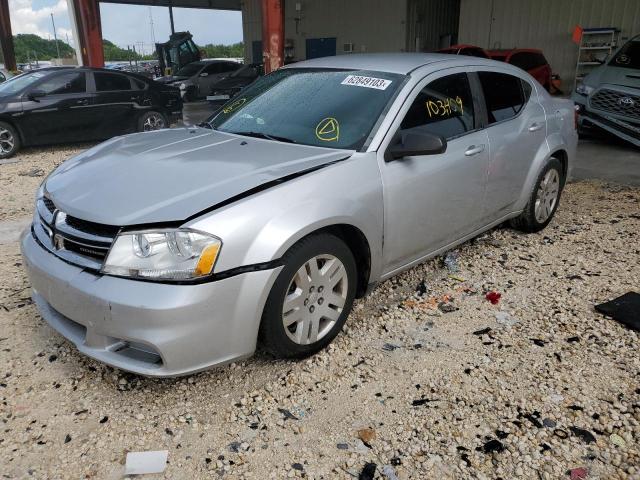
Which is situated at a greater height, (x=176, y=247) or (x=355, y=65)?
(x=355, y=65)

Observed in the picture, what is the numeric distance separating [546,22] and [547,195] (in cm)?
1295

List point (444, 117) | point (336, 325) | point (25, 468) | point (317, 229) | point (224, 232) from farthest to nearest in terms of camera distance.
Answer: point (444, 117) → point (336, 325) → point (317, 229) → point (224, 232) → point (25, 468)

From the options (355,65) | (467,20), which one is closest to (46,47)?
(467,20)

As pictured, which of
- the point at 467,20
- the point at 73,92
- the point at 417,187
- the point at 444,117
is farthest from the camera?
the point at 467,20

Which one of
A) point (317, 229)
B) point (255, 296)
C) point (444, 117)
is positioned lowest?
point (255, 296)

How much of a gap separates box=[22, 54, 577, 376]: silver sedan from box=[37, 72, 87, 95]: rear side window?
6.58m

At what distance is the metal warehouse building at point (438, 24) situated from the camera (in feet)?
48.4

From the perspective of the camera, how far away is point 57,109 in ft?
29.4

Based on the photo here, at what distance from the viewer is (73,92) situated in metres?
9.24

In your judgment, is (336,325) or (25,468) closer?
(25,468)

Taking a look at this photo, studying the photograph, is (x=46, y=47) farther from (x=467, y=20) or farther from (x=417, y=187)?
(x=417, y=187)

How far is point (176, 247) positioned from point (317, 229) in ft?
2.35

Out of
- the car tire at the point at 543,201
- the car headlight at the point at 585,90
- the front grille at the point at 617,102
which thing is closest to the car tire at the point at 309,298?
the car tire at the point at 543,201

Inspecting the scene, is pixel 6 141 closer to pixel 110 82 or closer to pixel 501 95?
pixel 110 82
